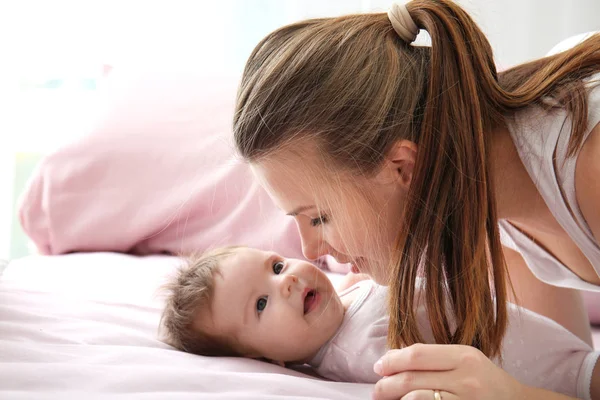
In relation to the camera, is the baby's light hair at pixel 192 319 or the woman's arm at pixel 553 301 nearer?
the baby's light hair at pixel 192 319

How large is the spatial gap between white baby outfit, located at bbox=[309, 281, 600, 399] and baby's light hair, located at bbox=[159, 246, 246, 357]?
0.52 feet

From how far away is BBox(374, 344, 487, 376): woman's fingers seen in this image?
858mm

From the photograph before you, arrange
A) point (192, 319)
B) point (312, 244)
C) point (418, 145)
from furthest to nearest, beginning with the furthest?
point (192, 319), point (312, 244), point (418, 145)

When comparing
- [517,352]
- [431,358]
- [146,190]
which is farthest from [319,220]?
[146,190]

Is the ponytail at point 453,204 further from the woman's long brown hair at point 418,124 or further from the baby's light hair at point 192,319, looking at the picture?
the baby's light hair at point 192,319

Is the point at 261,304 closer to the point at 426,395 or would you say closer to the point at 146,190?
the point at 426,395

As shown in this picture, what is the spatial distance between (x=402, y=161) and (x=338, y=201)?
0.32 feet

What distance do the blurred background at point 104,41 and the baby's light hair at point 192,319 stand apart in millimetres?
1478

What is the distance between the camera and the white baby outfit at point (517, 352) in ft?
3.60

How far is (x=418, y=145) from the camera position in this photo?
3.10ft

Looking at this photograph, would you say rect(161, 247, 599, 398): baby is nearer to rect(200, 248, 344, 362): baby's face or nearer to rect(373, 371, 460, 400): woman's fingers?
rect(200, 248, 344, 362): baby's face

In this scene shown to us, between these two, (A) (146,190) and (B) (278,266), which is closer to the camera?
(B) (278,266)

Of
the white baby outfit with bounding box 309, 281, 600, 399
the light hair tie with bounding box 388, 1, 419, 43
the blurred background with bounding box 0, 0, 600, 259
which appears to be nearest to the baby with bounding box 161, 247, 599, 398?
the white baby outfit with bounding box 309, 281, 600, 399

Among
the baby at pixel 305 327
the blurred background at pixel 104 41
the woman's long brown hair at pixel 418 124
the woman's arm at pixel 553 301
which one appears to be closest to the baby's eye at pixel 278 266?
the baby at pixel 305 327
